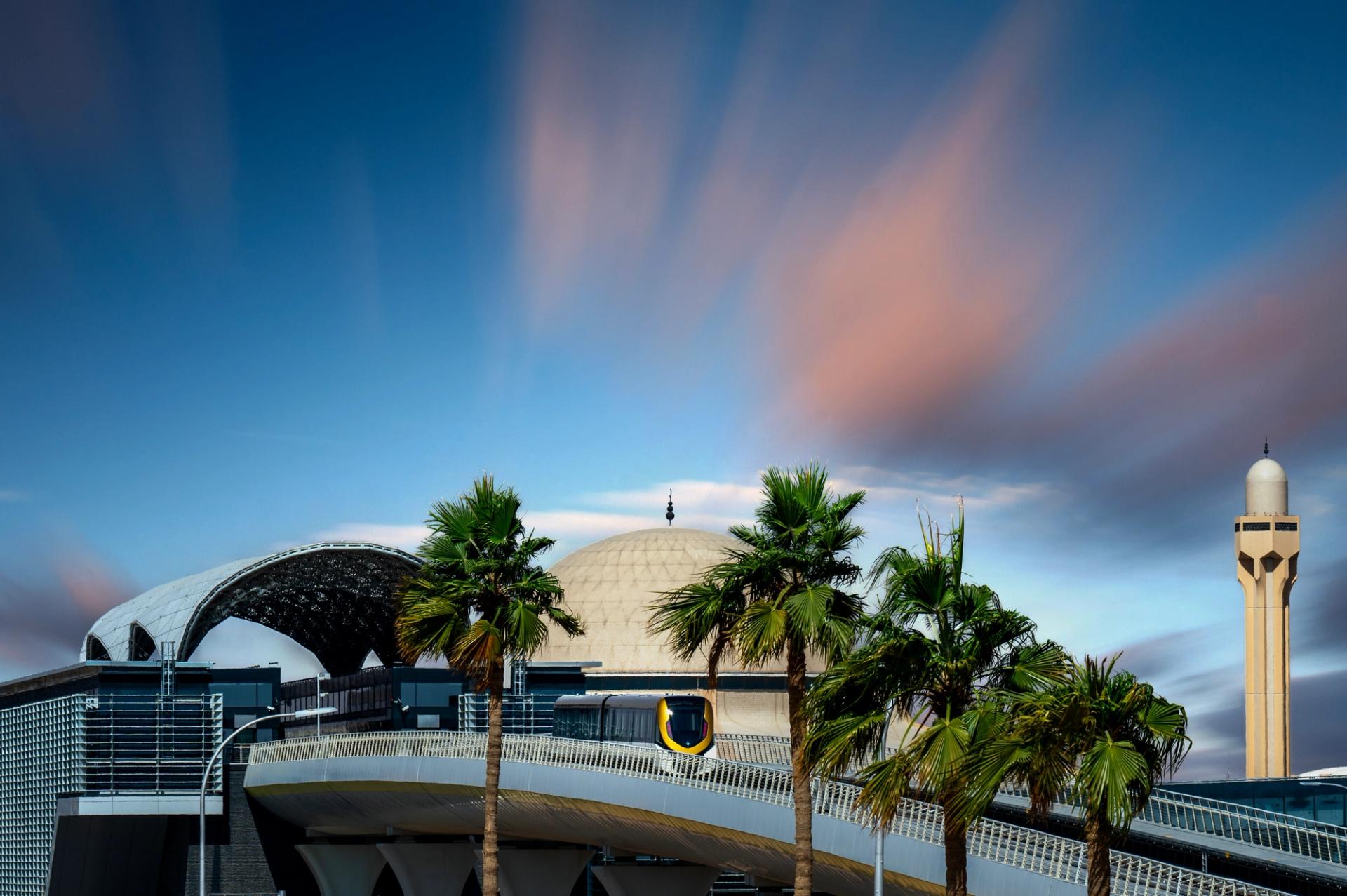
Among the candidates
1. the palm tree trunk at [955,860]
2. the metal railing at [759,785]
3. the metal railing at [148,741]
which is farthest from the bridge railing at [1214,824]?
the metal railing at [148,741]

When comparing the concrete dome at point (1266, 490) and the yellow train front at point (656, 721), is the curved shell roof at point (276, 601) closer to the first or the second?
the yellow train front at point (656, 721)

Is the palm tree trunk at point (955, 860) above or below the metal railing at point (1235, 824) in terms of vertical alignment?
above

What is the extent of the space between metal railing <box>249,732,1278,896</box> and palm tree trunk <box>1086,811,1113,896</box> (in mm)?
4635

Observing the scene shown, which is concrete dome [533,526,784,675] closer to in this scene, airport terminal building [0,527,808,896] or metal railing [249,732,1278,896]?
airport terminal building [0,527,808,896]

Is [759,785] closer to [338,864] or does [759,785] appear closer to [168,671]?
[338,864]

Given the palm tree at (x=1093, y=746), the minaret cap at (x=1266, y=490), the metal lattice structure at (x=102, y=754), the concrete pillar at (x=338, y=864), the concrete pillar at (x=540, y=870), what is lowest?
the concrete pillar at (x=338, y=864)

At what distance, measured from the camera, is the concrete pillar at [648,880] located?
52.5m

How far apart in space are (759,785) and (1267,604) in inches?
1998

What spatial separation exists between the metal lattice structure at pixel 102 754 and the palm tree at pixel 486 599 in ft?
83.8

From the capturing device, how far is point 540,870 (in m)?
57.4

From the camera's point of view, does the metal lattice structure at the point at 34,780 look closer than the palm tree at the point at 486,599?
No

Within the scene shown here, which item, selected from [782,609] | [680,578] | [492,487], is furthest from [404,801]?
[680,578]

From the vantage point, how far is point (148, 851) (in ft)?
208

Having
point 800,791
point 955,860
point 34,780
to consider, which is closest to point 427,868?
point 34,780
